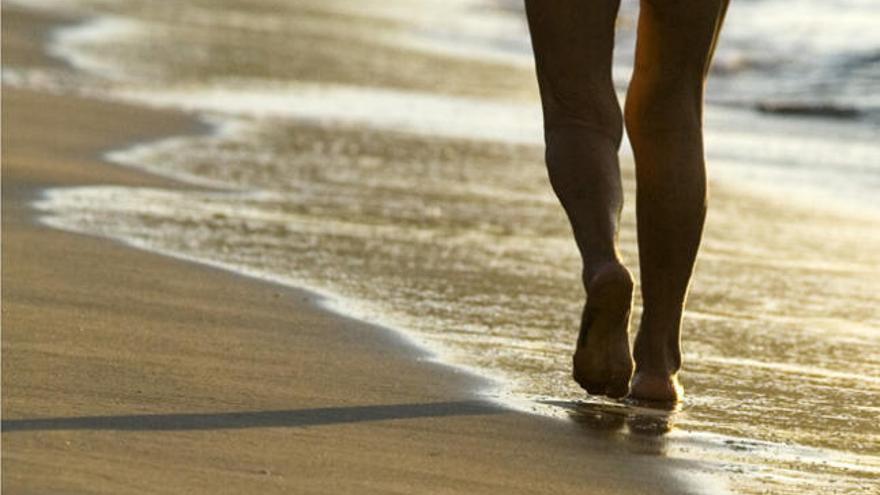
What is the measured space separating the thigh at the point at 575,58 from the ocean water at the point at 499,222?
1.66 ft

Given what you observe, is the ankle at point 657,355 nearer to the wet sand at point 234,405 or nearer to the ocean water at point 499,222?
the ocean water at point 499,222

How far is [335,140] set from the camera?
27.9ft

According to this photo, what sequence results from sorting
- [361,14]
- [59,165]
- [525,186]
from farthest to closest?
[361,14] → [525,186] → [59,165]

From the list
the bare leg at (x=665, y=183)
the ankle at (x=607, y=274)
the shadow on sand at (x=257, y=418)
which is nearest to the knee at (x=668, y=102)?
the bare leg at (x=665, y=183)

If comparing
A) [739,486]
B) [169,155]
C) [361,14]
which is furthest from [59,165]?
[361,14]

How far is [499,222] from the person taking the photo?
6285 millimetres

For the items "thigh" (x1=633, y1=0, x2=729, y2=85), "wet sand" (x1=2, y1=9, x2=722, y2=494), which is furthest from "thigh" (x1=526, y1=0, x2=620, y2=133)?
"wet sand" (x1=2, y1=9, x2=722, y2=494)

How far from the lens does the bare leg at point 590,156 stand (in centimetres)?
348

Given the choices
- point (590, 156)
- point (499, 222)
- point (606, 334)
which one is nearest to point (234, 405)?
point (606, 334)

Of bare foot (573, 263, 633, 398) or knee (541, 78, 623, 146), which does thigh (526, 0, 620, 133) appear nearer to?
knee (541, 78, 623, 146)

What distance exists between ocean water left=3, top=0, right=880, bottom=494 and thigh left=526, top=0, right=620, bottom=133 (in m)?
0.51

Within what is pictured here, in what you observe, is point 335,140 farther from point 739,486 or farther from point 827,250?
point 739,486

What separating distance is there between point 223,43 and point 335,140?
677 cm

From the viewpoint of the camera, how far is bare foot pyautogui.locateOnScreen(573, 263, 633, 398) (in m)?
3.45
